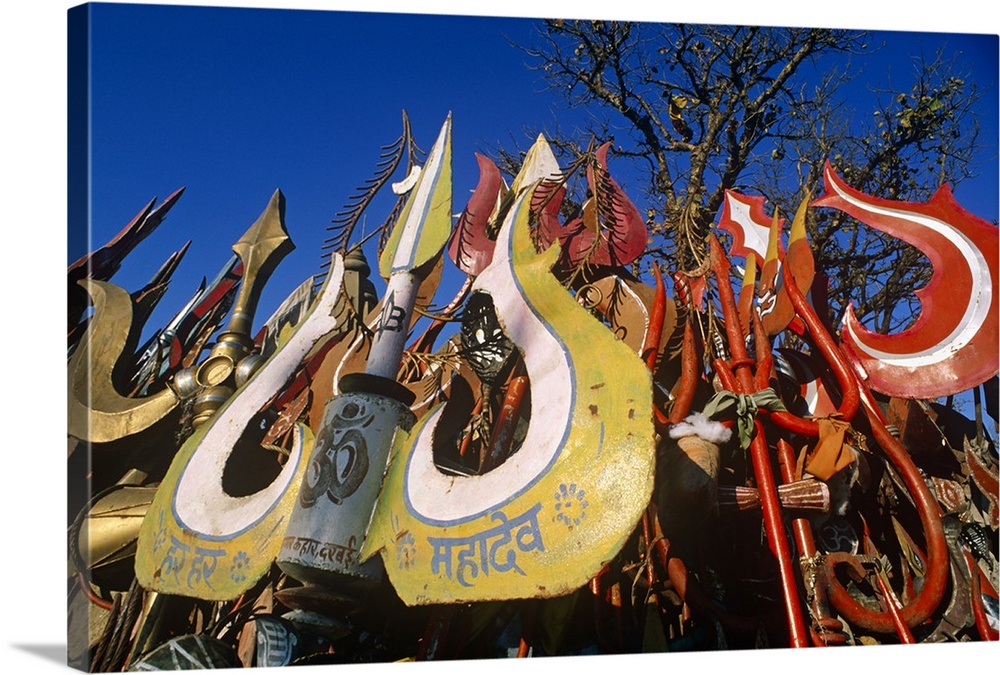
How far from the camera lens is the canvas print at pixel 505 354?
255 inches

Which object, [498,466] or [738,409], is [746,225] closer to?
[738,409]

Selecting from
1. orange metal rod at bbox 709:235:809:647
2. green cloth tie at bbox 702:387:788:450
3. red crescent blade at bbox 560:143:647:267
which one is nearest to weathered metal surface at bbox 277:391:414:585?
red crescent blade at bbox 560:143:647:267

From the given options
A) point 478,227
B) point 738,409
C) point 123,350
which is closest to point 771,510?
point 738,409

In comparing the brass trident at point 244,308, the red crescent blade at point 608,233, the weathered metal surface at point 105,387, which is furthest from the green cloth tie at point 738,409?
the weathered metal surface at point 105,387

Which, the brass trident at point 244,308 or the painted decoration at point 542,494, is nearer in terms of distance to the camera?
the painted decoration at point 542,494

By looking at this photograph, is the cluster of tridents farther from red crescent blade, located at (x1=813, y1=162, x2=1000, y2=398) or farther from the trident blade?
red crescent blade, located at (x1=813, y1=162, x2=1000, y2=398)

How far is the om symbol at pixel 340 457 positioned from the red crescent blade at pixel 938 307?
2552 millimetres

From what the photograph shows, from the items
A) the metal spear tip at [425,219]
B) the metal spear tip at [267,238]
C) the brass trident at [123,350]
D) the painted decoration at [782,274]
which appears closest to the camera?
the brass trident at [123,350]

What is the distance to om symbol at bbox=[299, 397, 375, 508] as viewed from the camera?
655cm

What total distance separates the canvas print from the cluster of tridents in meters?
0.02

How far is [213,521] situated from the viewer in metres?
6.56

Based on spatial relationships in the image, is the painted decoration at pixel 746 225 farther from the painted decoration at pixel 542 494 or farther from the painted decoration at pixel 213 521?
the painted decoration at pixel 213 521

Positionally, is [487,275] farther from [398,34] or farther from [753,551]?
[753,551]

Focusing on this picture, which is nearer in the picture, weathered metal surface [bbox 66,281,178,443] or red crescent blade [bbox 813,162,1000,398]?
weathered metal surface [bbox 66,281,178,443]
